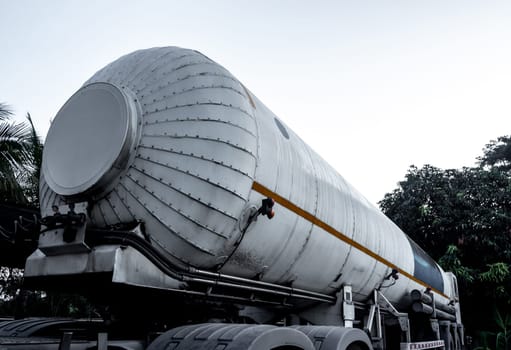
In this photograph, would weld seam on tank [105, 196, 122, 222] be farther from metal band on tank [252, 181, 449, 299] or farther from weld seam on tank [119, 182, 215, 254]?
metal band on tank [252, 181, 449, 299]

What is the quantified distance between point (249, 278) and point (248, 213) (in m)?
0.85

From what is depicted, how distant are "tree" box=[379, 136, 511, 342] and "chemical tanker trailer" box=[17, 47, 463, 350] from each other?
612 inches

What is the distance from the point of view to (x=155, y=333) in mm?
3826

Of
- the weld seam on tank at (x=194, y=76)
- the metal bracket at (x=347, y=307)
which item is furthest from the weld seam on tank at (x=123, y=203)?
the metal bracket at (x=347, y=307)

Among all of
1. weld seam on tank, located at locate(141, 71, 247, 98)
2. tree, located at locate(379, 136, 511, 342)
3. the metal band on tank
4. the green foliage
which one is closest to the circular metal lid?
weld seam on tank, located at locate(141, 71, 247, 98)

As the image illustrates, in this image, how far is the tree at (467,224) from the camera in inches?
708

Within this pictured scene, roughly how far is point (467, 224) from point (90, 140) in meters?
18.8

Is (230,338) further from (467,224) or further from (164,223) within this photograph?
(467,224)

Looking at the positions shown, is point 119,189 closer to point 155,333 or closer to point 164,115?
point 164,115

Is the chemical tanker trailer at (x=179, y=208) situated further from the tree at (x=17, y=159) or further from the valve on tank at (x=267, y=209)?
the tree at (x=17, y=159)

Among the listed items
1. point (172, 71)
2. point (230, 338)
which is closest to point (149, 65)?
point (172, 71)

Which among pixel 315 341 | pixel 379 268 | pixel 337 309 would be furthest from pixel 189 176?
pixel 379 268

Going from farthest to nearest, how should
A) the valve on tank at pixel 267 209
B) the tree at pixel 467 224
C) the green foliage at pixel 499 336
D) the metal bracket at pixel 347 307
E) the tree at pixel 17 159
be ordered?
1. the tree at pixel 467 224
2. the green foliage at pixel 499 336
3. the tree at pixel 17 159
4. the metal bracket at pixel 347 307
5. the valve on tank at pixel 267 209

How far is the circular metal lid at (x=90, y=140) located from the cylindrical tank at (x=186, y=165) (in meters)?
0.01
